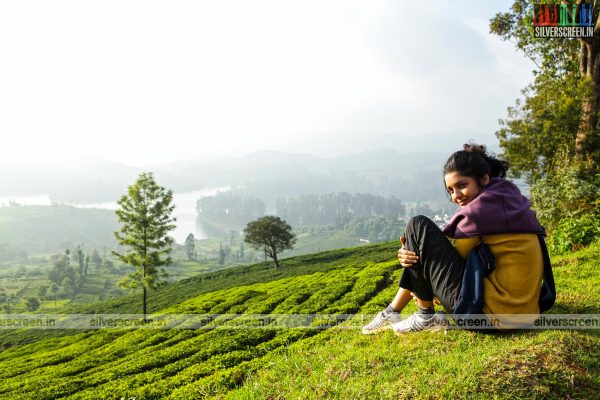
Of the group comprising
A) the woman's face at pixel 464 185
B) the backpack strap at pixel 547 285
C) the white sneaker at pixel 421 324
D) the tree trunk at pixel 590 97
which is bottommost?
the white sneaker at pixel 421 324

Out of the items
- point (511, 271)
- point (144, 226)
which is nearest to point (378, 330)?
point (511, 271)

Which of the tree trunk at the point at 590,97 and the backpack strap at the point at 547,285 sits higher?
the tree trunk at the point at 590,97

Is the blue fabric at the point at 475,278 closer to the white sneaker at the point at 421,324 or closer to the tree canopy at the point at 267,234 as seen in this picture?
the white sneaker at the point at 421,324

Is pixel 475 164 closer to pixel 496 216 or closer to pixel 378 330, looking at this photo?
pixel 496 216

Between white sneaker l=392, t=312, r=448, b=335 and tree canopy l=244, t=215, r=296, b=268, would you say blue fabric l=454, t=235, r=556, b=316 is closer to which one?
white sneaker l=392, t=312, r=448, b=335

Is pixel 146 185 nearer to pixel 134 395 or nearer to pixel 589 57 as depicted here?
pixel 134 395

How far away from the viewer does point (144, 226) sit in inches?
1164

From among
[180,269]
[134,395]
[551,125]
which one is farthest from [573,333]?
[180,269]

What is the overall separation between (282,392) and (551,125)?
69.8 feet

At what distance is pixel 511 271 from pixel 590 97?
19439 millimetres

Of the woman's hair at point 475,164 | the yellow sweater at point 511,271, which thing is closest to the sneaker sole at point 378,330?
the yellow sweater at point 511,271

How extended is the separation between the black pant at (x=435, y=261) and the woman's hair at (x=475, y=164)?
906 millimetres

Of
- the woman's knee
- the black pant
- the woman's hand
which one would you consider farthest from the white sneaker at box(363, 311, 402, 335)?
the woman's knee

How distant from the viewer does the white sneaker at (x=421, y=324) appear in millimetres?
5176
